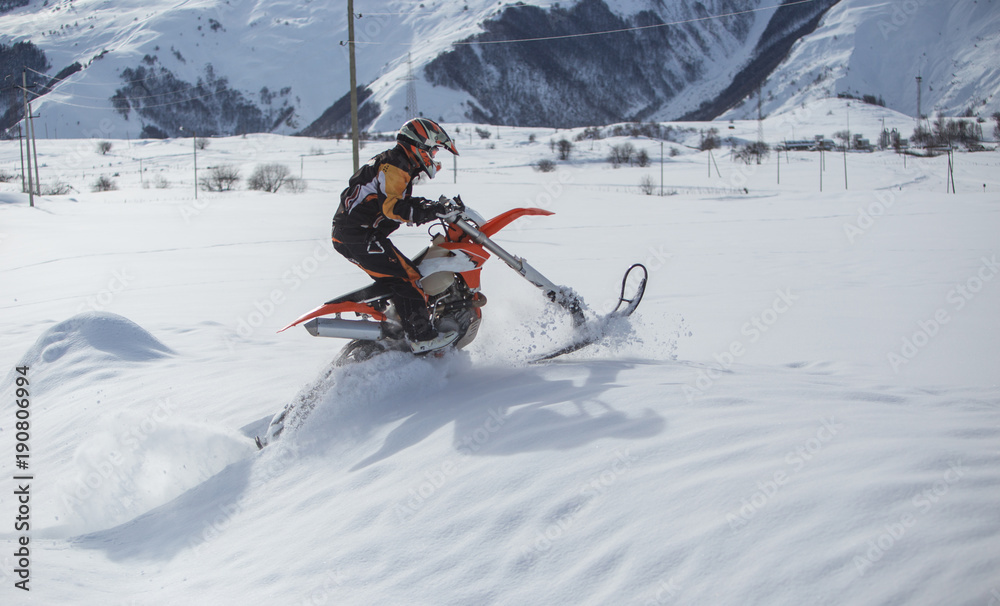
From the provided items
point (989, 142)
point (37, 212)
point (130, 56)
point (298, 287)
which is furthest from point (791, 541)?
point (130, 56)

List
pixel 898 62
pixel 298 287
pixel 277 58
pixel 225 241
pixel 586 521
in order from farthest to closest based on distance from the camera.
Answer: pixel 277 58
pixel 898 62
pixel 225 241
pixel 298 287
pixel 586 521

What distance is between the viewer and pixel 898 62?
299 ft

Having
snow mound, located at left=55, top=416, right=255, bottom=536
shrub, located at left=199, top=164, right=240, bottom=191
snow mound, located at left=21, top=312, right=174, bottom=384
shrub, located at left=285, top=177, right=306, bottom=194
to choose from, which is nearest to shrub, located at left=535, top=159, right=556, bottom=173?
shrub, located at left=285, top=177, right=306, bottom=194

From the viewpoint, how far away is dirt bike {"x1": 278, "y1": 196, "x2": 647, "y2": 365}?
14.8ft

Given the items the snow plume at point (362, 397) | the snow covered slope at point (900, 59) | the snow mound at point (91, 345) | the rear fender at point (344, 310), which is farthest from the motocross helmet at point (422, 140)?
the snow covered slope at point (900, 59)

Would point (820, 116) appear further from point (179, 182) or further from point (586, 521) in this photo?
point (586, 521)

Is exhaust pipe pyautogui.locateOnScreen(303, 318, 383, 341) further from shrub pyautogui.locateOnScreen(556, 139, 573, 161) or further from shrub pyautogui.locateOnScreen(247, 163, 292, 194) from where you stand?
shrub pyautogui.locateOnScreen(556, 139, 573, 161)

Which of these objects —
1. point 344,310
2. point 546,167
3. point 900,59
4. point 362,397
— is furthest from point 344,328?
point 900,59

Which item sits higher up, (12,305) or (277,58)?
(277,58)

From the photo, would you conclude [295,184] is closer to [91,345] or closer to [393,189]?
[91,345]

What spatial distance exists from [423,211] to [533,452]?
1.85 meters

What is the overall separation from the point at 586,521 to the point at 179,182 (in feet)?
125

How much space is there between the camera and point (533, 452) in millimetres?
3270

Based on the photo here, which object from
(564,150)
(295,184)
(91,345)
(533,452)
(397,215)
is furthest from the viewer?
(564,150)
